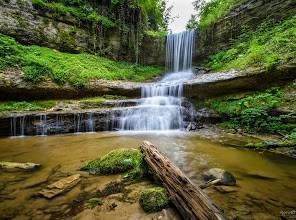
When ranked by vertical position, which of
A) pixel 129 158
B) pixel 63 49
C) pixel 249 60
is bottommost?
pixel 129 158

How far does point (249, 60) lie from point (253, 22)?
15.4 ft

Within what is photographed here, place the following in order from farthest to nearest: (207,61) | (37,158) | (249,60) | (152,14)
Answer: (152,14) → (207,61) → (249,60) → (37,158)

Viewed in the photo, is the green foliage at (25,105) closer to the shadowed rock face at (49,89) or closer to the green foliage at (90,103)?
the shadowed rock face at (49,89)

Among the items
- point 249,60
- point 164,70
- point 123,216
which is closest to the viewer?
point 123,216

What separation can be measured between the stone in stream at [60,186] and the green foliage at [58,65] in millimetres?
7347

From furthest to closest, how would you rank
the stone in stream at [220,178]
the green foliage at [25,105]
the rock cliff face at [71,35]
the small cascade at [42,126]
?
the rock cliff face at [71,35]
the green foliage at [25,105]
the small cascade at [42,126]
the stone in stream at [220,178]

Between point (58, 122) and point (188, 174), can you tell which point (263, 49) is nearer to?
point (188, 174)

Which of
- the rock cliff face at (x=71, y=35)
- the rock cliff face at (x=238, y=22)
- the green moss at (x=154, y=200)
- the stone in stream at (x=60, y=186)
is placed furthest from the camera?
the rock cliff face at (x=238, y=22)

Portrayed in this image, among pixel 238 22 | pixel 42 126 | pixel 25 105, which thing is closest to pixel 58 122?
pixel 42 126

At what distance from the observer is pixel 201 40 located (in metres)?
16.8

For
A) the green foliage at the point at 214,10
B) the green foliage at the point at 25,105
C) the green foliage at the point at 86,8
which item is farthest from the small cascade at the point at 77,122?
the green foliage at the point at 214,10

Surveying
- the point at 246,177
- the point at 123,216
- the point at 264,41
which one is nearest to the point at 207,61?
the point at 264,41

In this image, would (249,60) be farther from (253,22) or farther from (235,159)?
(235,159)

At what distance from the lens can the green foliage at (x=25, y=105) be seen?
862 cm
